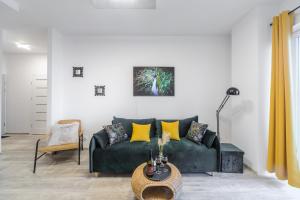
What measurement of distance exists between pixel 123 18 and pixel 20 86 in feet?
15.9

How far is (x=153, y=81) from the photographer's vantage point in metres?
4.42

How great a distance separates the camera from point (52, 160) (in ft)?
12.2

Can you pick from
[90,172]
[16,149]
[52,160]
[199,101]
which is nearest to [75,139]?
[52,160]

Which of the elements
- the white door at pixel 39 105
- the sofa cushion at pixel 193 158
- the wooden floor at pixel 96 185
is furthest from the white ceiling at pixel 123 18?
the wooden floor at pixel 96 185

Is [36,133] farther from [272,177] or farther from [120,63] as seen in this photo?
[272,177]

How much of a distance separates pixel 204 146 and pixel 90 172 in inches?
78.8

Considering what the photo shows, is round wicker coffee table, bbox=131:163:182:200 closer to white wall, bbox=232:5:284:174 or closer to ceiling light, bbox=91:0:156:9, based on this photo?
white wall, bbox=232:5:284:174

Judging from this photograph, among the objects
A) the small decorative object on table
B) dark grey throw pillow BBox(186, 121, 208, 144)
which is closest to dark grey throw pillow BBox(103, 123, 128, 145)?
dark grey throw pillow BBox(186, 121, 208, 144)

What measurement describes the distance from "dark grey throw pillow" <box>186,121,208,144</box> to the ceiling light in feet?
7.61

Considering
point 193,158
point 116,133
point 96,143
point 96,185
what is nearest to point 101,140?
point 96,143

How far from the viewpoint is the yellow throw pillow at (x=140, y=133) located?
11.4 ft

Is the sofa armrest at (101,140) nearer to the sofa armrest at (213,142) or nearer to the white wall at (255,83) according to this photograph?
the sofa armrest at (213,142)

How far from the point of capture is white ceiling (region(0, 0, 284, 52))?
3.00 metres

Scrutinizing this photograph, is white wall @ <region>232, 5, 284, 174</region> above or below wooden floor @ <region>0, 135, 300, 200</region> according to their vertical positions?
above
